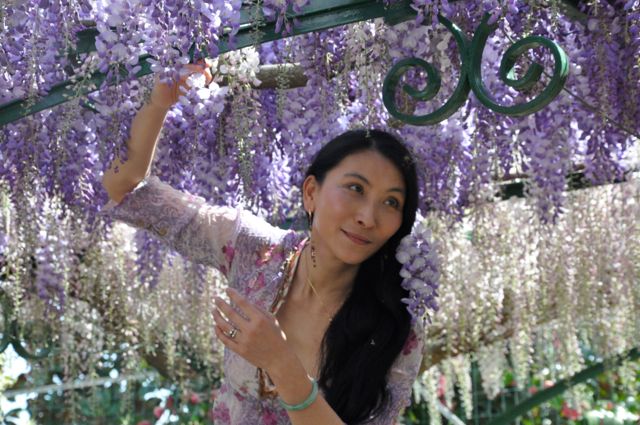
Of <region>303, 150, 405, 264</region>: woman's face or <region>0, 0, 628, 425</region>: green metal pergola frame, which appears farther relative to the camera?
<region>303, 150, 405, 264</region>: woman's face

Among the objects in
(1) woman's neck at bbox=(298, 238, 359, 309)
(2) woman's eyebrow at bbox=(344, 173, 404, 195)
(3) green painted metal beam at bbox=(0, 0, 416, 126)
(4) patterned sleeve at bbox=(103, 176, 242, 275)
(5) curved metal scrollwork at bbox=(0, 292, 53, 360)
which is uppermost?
(3) green painted metal beam at bbox=(0, 0, 416, 126)

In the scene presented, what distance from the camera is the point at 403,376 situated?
231 cm

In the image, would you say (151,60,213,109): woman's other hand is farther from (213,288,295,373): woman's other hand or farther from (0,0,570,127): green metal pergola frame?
(213,288,295,373): woman's other hand

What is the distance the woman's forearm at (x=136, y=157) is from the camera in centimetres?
233

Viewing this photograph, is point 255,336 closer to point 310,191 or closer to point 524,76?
point 310,191

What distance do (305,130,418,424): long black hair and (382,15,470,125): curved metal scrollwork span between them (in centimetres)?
15

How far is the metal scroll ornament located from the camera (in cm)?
194

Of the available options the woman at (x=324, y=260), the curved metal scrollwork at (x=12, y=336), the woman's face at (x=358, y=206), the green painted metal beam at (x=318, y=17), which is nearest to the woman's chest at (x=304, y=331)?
the woman at (x=324, y=260)

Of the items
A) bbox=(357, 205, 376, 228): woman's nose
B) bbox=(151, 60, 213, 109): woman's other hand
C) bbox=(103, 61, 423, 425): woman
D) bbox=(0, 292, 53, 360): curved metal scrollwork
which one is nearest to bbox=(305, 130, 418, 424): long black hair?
bbox=(103, 61, 423, 425): woman

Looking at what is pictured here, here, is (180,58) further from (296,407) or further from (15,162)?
(15,162)

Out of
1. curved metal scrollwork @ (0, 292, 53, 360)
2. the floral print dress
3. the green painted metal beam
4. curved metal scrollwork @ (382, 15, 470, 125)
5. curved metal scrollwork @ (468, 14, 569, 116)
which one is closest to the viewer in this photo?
curved metal scrollwork @ (468, 14, 569, 116)

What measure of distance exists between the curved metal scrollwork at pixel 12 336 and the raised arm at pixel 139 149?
265 centimetres

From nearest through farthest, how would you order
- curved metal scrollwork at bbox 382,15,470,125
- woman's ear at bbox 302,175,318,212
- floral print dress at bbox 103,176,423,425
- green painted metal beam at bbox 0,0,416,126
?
curved metal scrollwork at bbox 382,15,470,125 < green painted metal beam at bbox 0,0,416,126 < floral print dress at bbox 103,176,423,425 < woman's ear at bbox 302,175,318,212

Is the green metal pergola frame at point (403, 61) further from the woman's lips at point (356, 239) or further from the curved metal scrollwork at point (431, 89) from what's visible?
the woman's lips at point (356, 239)
